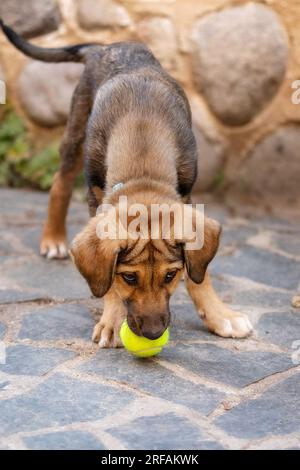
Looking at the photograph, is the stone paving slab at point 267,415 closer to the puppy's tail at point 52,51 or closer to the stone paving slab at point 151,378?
the stone paving slab at point 151,378

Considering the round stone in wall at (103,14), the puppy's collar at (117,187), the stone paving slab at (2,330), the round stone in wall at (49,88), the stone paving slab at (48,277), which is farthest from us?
the round stone in wall at (49,88)

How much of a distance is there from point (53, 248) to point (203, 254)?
7.02 ft

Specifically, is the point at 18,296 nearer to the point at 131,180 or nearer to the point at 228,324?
the point at 131,180

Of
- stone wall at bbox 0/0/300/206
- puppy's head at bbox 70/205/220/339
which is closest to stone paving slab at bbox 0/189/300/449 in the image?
puppy's head at bbox 70/205/220/339

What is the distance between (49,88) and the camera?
25.0ft

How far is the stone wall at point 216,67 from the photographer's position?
699 centimetres

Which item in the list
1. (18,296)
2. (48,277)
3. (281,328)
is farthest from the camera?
(48,277)

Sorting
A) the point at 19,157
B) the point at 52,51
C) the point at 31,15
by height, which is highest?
the point at 52,51

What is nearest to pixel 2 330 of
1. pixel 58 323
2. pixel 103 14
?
pixel 58 323

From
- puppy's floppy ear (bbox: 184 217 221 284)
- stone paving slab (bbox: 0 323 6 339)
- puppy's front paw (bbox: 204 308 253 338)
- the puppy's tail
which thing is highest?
the puppy's tail

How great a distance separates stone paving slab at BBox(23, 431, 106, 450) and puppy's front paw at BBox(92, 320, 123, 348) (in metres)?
0.97

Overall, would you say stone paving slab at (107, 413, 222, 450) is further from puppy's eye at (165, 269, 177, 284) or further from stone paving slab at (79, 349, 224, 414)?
puppy's eye at (165, 269, 177, 284)

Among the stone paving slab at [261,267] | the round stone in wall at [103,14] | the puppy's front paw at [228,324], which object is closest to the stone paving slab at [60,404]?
the puppy's front paw at [228,324]

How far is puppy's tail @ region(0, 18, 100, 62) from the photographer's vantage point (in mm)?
5660
